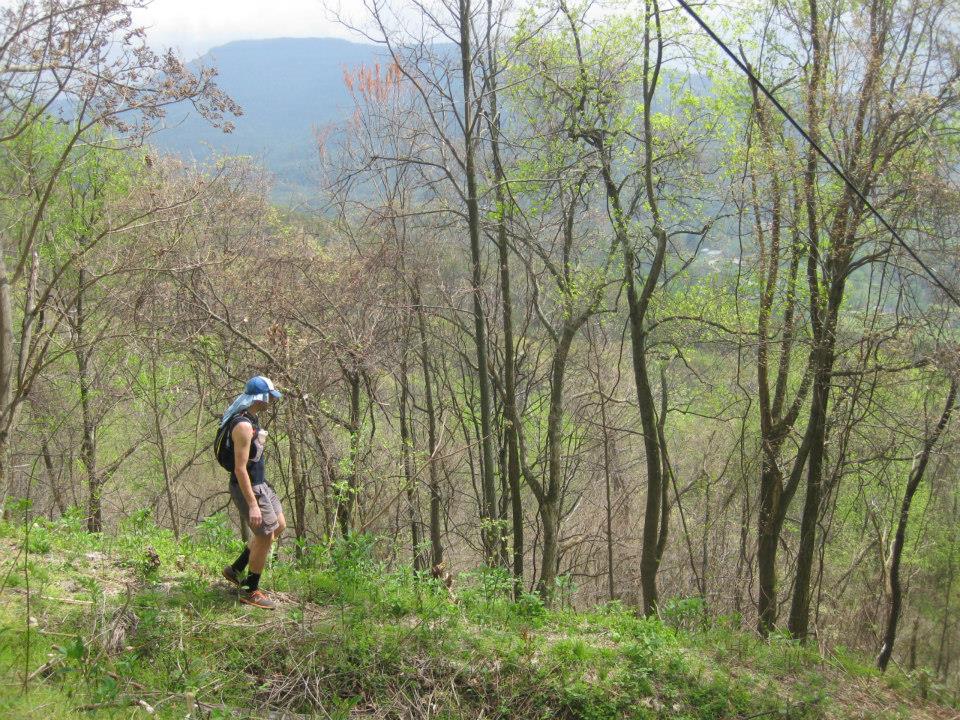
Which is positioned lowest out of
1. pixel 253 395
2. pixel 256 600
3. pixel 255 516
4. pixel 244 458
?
pixel 256 600

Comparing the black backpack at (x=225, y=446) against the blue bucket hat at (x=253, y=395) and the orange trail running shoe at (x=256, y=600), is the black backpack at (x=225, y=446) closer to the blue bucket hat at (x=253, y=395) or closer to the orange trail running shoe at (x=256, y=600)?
the blue bucket hat at (x=253, y=395)

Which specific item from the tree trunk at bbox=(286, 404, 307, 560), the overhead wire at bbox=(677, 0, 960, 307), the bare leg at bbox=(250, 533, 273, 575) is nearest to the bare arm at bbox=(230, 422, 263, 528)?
the bare leg at bbox=(250, 533, 273, 575)

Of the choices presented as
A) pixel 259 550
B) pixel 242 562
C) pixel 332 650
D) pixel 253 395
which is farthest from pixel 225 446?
pixel 332 650

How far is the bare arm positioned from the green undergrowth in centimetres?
86

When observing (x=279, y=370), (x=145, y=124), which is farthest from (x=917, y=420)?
(x=145, y=124)

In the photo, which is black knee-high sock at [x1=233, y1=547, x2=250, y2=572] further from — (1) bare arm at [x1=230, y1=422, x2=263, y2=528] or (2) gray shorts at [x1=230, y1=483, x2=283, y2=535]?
(1) bare arm at [x1=230, y1=422, x2=263, y2=528]

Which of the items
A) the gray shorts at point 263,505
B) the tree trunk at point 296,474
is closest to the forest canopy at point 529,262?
the tree trunk at point 296,474

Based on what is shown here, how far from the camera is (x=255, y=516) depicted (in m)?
5.28

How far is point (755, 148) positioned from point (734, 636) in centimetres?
646

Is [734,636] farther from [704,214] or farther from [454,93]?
[454,93]

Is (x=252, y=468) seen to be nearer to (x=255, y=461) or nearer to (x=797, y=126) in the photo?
(x=255, y=461)

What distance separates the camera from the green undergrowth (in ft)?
14.9

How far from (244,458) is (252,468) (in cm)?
27

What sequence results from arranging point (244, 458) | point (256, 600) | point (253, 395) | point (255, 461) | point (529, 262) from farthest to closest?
point (529, 262) → point (256, 600) → point (255, 461) → point (253, 395) → point (244, 458)
